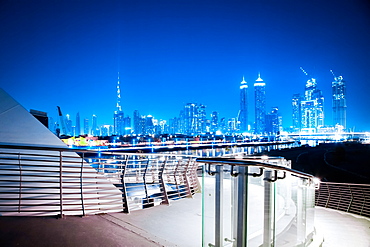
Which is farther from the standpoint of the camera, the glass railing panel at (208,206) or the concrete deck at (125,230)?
the concrete deck at (125,230)

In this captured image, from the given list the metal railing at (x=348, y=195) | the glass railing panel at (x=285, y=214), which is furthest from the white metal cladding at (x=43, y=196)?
the metal railing at (x=348, y=195)

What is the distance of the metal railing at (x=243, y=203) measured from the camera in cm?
244

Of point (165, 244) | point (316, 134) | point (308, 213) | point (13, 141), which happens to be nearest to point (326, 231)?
point (308, 213)

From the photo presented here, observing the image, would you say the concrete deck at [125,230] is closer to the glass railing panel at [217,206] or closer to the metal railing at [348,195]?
the glass railing panel at [217,206]

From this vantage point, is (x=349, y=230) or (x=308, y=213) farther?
(x=349, y=230)

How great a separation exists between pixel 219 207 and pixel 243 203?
0.36 m

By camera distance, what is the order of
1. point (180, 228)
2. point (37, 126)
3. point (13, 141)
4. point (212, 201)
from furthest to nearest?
1. point (37, 126)
2. point (13, 141)
3. point (180, 228)
4. point (212, 201)

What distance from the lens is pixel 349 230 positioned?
18.8ft

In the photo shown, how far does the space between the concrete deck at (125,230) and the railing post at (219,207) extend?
1.06m

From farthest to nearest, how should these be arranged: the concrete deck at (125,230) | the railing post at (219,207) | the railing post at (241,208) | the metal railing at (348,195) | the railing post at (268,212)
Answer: the metal railing at (348,195), the concrete deck at (125,230), the railing post at (219,207), the railing post at (268,212), the railing post at (241,208)

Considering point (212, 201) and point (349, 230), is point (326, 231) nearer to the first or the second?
point (349, 230)

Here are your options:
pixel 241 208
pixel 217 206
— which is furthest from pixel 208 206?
pixel 241 208

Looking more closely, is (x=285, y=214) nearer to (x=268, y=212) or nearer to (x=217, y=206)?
(x=268, y=212)

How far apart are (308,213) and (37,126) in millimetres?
6478
